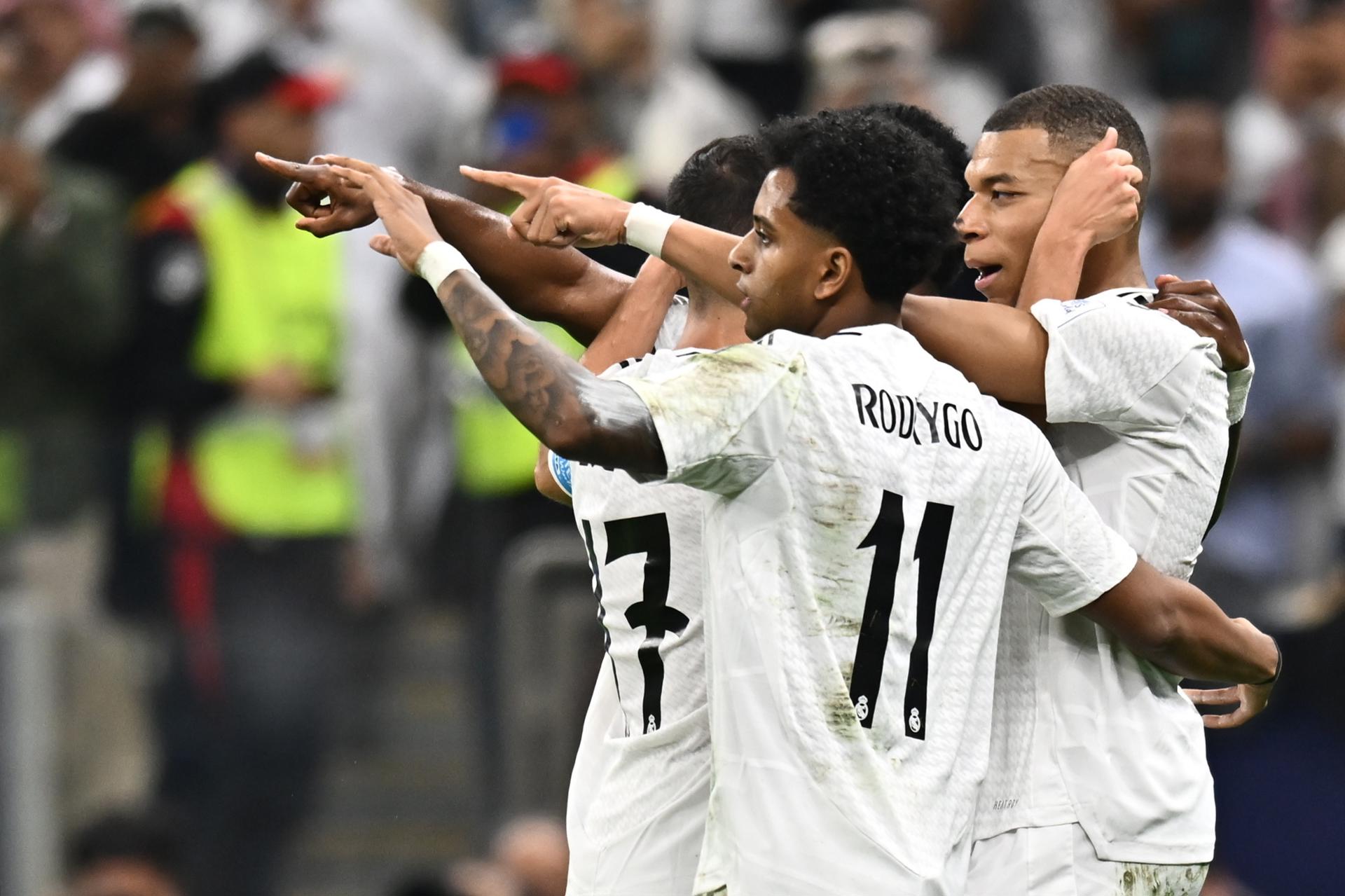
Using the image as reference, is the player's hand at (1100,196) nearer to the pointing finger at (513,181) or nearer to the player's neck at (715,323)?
the player's neck at (715,323)

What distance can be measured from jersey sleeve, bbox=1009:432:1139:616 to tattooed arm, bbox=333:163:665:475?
70cm

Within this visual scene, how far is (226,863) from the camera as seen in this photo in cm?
786

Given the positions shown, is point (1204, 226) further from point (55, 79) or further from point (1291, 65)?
point (55, 79)

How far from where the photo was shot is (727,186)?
385cm

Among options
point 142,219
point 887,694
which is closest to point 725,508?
point 887,694

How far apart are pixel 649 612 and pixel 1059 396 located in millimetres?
785

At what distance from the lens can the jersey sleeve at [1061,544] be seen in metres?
3.48

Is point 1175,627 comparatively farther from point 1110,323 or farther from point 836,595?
point 836,595

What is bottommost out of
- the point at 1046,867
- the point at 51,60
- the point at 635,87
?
the point at 1046,867

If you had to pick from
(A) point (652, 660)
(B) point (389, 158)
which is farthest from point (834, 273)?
(B) point (389, 158)

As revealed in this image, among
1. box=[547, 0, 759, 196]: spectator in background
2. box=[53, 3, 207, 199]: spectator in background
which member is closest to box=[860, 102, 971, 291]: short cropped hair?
box=[547, 0, 759, 196]: spectator in background

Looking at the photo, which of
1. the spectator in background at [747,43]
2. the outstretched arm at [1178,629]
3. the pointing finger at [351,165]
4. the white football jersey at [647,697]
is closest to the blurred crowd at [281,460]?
the spectator in background at [747,43]

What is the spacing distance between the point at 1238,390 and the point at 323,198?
167 cm

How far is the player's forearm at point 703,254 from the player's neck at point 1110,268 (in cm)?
71
